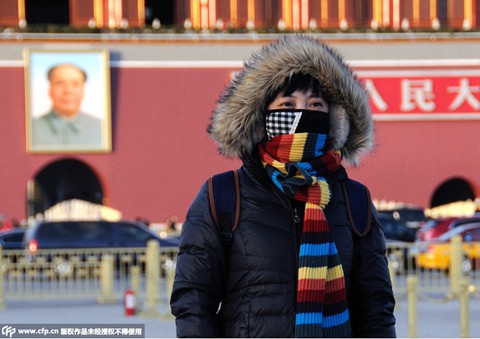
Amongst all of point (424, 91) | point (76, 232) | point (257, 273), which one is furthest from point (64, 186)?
point (257, 273)

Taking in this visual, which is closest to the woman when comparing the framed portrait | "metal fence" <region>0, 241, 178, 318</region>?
"metal fence" <region>0, 241, 178, 318</region>

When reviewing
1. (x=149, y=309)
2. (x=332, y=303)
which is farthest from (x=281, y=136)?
(x=149, y=309)

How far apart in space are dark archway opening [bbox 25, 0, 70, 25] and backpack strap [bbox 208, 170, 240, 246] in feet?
112

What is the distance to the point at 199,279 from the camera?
154 inches

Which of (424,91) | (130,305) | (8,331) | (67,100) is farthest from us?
(424,91)

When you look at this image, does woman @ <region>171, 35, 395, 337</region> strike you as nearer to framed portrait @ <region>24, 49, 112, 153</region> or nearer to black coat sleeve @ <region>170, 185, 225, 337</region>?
black coat sleeve @ <region>170, 185, 225, 337</region>

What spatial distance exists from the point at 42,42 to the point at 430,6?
10.7 m

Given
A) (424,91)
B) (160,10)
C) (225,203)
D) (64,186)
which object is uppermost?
(160,10)

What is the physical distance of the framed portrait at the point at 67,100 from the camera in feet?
93.8

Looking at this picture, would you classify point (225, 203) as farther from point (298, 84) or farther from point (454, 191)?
point (454, 191)

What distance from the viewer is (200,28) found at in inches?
1184

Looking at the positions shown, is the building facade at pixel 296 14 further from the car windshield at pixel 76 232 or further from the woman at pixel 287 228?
the woman at pixel 287 228

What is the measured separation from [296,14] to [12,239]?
41.3 ft

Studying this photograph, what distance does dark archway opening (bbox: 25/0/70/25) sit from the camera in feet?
123
